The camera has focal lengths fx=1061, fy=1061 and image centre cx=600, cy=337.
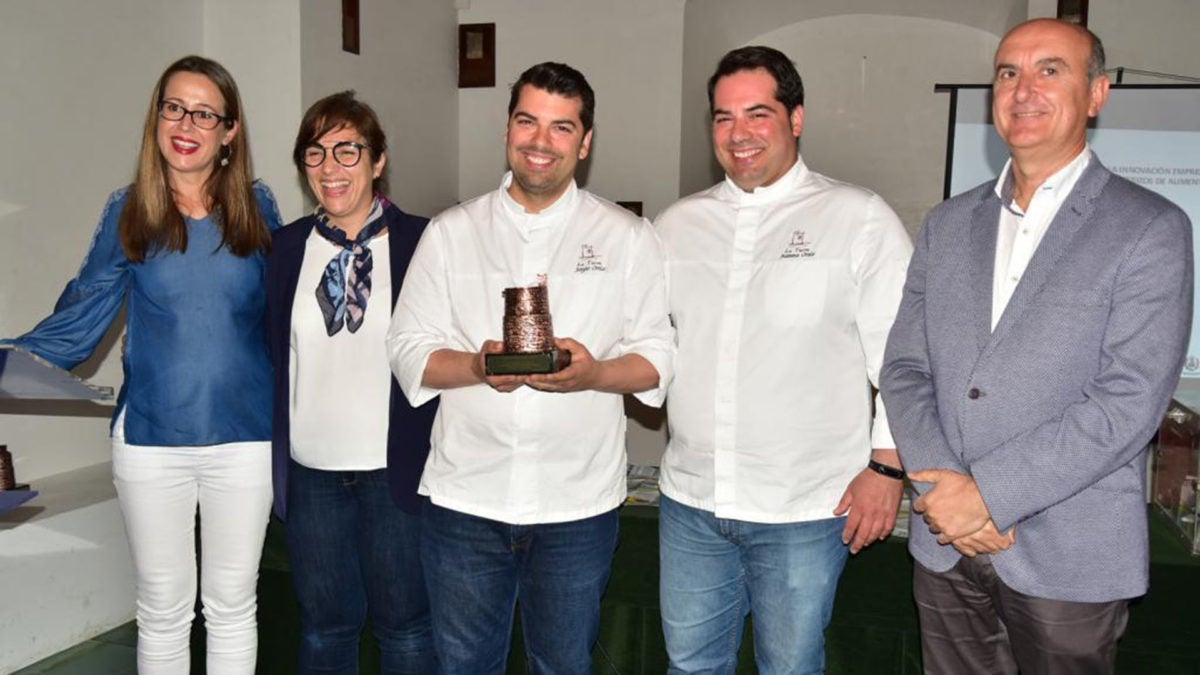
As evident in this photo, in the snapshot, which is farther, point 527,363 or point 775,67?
point 775,67

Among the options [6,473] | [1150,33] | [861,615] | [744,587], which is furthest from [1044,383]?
[1150,33]

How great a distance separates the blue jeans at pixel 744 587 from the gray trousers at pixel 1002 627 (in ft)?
0.65

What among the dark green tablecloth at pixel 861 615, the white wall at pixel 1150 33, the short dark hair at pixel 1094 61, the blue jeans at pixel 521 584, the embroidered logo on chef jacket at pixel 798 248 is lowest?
the dark green tablecloth at pixel 861 615

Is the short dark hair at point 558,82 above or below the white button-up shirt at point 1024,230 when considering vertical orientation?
above

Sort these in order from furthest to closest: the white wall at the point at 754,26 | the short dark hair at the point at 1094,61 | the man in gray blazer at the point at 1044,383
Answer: the white wall at the point at 754,26 < the short dark hair at the point at 1094,61 < the man in gray blazer at the point at 1044,383

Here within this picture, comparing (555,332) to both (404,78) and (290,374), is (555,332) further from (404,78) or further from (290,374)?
(404,78)

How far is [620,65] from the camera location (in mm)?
5957

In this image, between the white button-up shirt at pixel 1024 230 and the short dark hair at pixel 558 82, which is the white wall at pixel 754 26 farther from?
the white button-up shirt at pixel 1024 230

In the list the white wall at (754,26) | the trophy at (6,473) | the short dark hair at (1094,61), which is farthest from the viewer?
the white wall at (754,26)

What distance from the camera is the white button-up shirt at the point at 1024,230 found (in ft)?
5.76

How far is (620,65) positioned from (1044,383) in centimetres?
460

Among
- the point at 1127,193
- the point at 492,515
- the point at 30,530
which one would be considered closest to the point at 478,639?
the point at 492,515

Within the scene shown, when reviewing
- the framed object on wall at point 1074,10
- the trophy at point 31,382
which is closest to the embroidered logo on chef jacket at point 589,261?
the trophy at point 31,382

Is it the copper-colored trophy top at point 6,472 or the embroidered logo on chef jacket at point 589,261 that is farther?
the copper-colored trophy top at point 6,472
